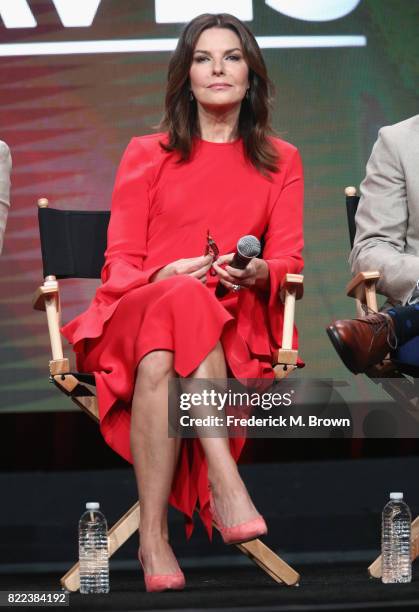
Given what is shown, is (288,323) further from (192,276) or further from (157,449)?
(157,449)

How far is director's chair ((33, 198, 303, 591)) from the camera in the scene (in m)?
3.16

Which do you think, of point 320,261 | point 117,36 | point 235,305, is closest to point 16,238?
point 117,36

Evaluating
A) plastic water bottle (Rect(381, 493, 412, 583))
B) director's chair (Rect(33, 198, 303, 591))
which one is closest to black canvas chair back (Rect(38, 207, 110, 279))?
director's chair (Rect(33, 198, 303, 591))

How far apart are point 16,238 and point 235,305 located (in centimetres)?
175

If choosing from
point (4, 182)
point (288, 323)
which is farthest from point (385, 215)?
point (4, 182)

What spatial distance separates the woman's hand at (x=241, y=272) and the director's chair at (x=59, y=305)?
8 centimetres

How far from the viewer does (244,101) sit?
377cm

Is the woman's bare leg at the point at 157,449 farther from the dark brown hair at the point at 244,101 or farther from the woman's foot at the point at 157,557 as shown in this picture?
the dark brown hair at the point at 244,101

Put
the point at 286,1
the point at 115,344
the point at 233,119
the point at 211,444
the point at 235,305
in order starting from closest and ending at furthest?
the point at 211,444
the point at 115,344
the point at 235,305
the point at 233,119
the point at 286,1

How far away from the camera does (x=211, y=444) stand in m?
2.91

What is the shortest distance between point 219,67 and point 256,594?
5.28 feet

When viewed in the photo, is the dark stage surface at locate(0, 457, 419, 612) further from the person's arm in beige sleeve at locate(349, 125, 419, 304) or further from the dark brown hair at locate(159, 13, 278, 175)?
the dark brown hair at locate(159, 13, 278, 175)

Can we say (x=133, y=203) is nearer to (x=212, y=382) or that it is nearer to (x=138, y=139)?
(x=138, y=139)

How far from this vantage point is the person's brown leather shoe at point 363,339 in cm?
294
